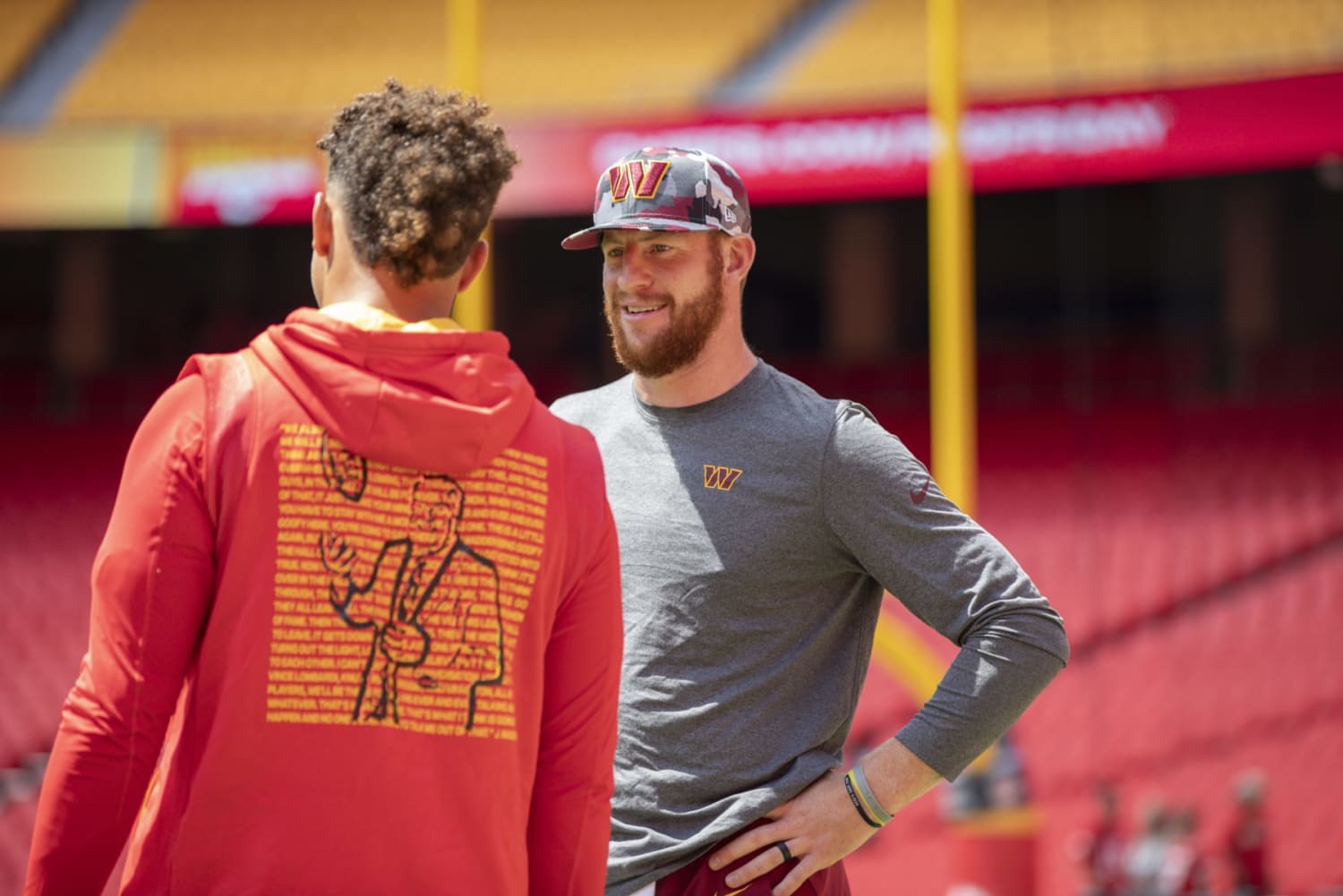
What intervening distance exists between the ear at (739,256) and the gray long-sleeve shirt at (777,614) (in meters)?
0.20

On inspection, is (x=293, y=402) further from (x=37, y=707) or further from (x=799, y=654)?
(x=37, y=707)

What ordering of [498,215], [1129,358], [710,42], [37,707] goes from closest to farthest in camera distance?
[37,707] → [498,215] → [1129,358] → [710,42]

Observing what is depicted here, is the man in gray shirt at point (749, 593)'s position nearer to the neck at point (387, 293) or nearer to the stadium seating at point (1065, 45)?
the neck at point (387, 293)

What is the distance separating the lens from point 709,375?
2312 millimetres

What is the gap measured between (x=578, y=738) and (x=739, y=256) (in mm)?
936

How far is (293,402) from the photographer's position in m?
1.50

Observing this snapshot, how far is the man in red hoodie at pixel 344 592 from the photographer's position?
1438mm

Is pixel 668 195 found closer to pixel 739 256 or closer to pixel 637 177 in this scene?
pixel 637 177

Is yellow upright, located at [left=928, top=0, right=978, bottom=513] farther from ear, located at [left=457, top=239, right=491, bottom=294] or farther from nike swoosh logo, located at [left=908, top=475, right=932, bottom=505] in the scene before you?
ear, located at [left=457, top=239, right=491, bottom=294]

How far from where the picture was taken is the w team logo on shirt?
2.22 metres

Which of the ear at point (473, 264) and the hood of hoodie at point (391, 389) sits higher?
the ear at point (473, 264)

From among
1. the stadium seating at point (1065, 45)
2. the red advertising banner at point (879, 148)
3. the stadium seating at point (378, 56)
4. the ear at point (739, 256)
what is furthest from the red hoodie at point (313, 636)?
the stadium seating at point (378, 56)

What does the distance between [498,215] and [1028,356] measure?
402cm

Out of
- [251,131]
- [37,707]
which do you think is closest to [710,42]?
[251,131]
